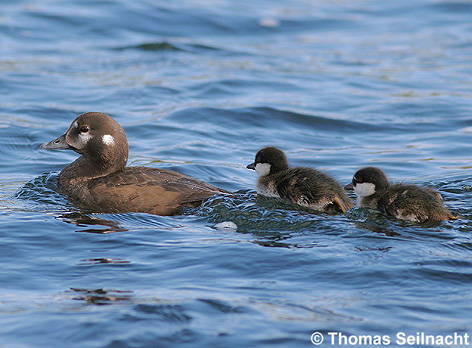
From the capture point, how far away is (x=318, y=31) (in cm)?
A: 2070

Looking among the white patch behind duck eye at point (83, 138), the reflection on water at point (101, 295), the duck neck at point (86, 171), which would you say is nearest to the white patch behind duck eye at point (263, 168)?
the duck neck at point (86, 171)

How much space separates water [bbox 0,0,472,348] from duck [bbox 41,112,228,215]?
0.21 m

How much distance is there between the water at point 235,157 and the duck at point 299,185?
19 centimetres

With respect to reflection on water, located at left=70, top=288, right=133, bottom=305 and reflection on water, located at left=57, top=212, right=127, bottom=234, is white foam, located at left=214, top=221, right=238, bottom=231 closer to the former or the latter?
reflection on water, located at left=57, top=212, right=127, bottom=234

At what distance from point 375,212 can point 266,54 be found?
10368 mm

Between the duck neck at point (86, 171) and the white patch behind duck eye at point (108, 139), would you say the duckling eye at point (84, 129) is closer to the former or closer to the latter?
the white patch behind duck eye at point (108, 139)

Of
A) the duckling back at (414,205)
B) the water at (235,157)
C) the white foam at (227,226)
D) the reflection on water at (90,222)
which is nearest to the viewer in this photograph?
the water at (235,157)

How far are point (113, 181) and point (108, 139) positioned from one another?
1.76ft

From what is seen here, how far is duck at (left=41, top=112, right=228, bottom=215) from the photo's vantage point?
29.7ft

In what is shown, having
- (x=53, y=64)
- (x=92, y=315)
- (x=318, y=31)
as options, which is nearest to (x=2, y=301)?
(x=92, y=315)

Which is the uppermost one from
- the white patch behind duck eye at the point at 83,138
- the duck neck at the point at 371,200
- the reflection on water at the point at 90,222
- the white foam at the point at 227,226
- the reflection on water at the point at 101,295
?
the white patch behind duck eye at the point at 83,138

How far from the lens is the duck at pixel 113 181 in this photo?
9.05 m

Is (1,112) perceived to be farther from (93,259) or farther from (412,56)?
(412,56)

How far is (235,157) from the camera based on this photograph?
12297 mm
